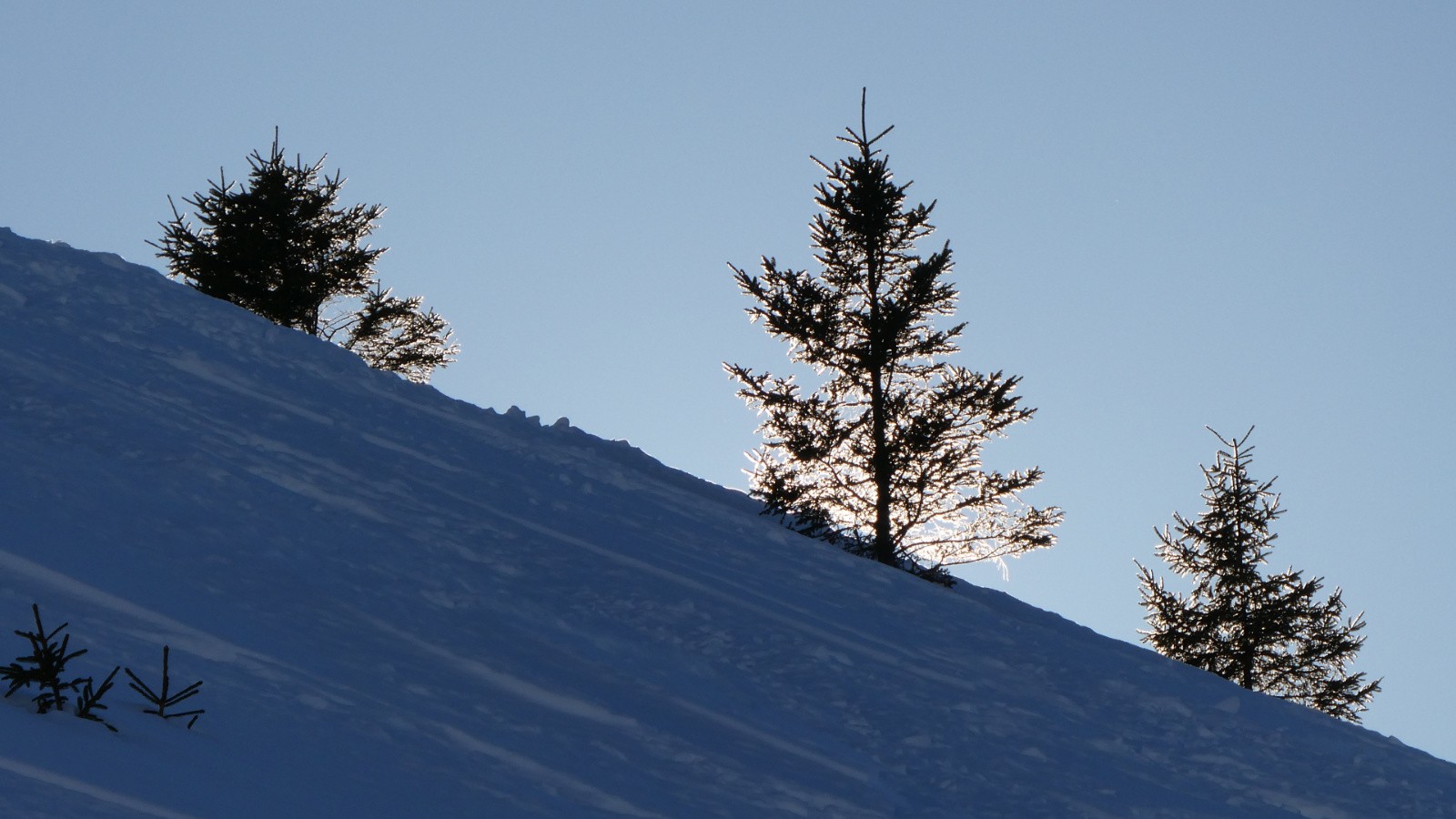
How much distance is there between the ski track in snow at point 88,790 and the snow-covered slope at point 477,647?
16mm

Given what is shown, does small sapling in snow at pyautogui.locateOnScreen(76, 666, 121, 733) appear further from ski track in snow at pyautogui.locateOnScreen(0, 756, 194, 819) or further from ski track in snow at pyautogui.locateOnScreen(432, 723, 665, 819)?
ski track in snow at pyautogui.locateOnScreen(432, 723, 665, 819)

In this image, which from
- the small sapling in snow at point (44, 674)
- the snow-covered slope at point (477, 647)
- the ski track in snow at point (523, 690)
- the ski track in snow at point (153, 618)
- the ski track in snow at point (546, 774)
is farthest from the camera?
the ski track in snow at point (523, 690)

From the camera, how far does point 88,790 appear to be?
393cm

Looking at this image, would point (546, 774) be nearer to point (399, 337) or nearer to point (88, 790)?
point (88, 790)

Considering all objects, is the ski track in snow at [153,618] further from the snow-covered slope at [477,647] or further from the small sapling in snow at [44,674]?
the small sapling in snow at [44,674]

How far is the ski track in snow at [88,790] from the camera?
153 inches

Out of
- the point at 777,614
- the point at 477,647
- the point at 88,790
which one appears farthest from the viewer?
the point at 777,614

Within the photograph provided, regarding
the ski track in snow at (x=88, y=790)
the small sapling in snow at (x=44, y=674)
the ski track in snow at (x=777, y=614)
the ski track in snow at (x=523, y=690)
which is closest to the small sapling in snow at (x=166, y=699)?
the small sapling in snow at (x=44, y=674)

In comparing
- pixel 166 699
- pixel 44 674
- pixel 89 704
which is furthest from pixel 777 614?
pixel 44 674

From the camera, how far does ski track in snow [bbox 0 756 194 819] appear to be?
3893mm

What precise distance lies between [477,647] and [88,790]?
3038 millimetres

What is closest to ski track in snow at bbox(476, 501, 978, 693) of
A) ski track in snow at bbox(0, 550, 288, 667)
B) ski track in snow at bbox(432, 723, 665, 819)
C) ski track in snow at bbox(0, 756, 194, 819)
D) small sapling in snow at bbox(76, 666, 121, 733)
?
ski track in snow at bbox(432, 723, 665, 819)

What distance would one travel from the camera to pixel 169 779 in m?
4.21

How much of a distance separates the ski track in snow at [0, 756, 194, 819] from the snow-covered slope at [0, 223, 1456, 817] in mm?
16
